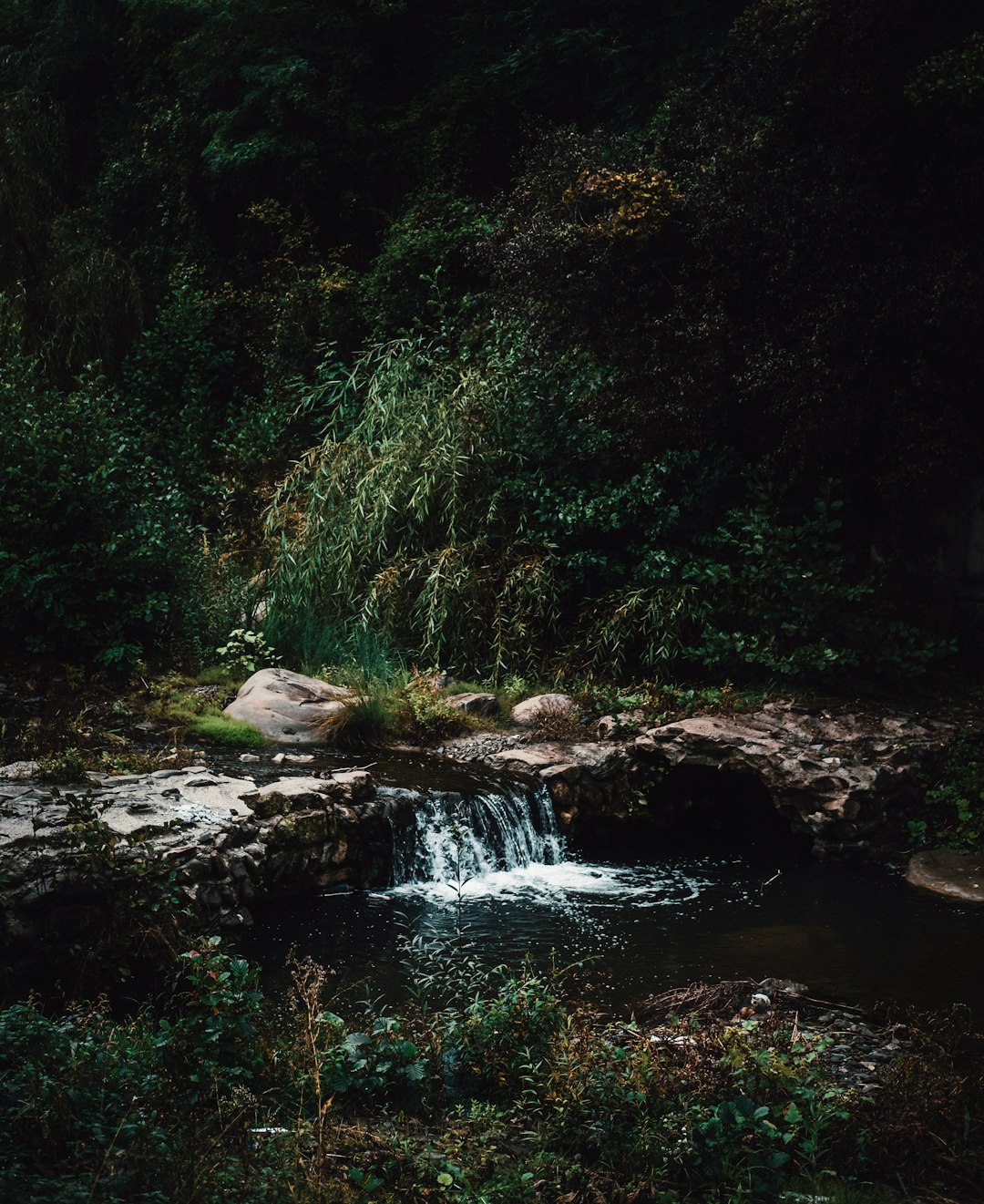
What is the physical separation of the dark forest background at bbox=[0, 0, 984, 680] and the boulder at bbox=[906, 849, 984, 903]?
6.09 ft

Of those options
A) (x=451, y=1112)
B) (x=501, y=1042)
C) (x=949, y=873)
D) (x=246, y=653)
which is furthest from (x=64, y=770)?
(x=949, y=873)

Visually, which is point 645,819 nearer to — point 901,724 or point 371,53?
point 901,724

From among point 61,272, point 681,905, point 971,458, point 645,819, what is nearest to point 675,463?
point 971,458

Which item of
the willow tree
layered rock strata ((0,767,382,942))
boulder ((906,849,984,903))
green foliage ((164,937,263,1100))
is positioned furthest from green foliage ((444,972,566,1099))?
the willow tree

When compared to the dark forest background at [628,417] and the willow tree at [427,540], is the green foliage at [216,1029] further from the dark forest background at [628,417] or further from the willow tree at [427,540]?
the dark forest background at [628,417]

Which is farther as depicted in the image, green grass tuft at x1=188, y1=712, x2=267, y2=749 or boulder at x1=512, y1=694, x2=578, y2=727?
boulder at x1=512, y1=694, x2=578, y2=727

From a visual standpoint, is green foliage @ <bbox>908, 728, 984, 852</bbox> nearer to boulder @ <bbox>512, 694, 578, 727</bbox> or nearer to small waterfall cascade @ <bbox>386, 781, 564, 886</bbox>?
small waterfall cascade @ <bbox>386, 781, 564, 886</bbox>

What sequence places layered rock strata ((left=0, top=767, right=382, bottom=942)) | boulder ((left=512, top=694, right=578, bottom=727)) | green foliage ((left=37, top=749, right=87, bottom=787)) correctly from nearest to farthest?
layered rock strata ((left=0, top=767, right=382, bottom=942))
green foliage ((left=37, top=749, right=87, bottom=787))
boulder ((left=512, top=694, right=578, bottom=727))

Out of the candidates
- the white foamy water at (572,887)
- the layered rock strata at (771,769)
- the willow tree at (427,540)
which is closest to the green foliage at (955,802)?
the layered rock strata at (771,769)

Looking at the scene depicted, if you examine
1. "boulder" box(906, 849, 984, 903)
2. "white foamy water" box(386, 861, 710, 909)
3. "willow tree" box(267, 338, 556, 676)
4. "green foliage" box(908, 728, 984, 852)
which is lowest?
"boulder" box(906, 849, 984, 903)

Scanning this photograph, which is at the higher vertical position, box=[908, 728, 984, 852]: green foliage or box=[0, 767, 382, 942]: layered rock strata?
box=[0, 767, 382, 942]: layered rock strata

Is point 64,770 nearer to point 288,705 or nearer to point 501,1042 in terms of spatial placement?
point 288,705

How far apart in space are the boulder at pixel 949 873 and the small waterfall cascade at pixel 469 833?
2.30 meters

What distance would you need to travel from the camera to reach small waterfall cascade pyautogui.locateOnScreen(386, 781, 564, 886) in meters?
7.14
